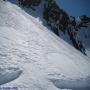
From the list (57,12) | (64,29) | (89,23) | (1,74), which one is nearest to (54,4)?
(57,12)

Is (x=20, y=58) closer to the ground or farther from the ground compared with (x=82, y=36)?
closer to the ground

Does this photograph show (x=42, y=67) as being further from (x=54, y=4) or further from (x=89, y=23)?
(x=89, y=23)

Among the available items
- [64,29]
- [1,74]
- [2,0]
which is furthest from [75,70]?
[64,29]

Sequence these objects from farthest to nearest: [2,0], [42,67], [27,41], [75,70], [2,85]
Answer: [2,0] < [27,41] < [75,70] < [42,67] < [2,85]

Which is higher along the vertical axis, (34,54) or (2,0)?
(2,0)

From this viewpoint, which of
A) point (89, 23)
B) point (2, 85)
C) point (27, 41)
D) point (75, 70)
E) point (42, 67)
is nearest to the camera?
point (2, 85)

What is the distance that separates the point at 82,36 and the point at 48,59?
196 feet

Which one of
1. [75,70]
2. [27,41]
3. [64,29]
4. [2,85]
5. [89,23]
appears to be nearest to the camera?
[2,85]

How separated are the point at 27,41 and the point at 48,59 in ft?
7.18

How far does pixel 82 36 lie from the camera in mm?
68438

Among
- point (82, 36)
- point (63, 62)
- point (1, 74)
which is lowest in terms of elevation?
point (1, 74)

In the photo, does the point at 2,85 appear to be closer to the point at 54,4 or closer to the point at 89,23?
the point at 54,4

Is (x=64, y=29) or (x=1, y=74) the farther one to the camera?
(x=64, y=29)

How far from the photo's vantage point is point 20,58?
9.30m
